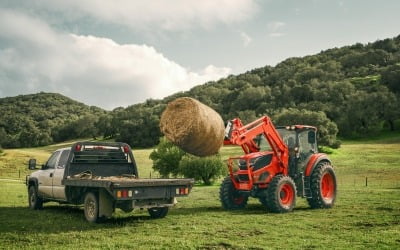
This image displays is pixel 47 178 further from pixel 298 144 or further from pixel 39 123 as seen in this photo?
pixel 39 123

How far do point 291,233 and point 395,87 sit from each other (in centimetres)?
10521

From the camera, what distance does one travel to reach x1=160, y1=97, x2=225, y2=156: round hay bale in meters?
11.6

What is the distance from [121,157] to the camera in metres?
14.7

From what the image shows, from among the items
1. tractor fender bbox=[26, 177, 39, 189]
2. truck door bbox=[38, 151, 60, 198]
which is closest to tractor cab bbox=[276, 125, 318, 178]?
truck door bbox=[38, 151, 60, 198]

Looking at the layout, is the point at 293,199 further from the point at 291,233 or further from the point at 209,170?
the point at 209,170

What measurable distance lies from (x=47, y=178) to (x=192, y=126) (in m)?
6.14

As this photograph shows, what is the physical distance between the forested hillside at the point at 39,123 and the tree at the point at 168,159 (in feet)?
264

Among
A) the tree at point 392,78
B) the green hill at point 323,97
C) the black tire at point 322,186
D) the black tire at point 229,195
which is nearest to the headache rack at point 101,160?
the black tire at point 229,195

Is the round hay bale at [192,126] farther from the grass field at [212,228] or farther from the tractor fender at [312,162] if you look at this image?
the tractor fender at [312,162]

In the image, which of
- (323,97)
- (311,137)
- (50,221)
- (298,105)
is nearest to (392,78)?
(323,97)

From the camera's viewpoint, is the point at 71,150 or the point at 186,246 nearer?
the point at 186,246

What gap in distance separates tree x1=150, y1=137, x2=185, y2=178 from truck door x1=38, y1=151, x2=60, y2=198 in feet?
74.5

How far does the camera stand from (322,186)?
16.3m

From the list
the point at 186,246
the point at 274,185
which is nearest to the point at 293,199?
the point at 274,185
